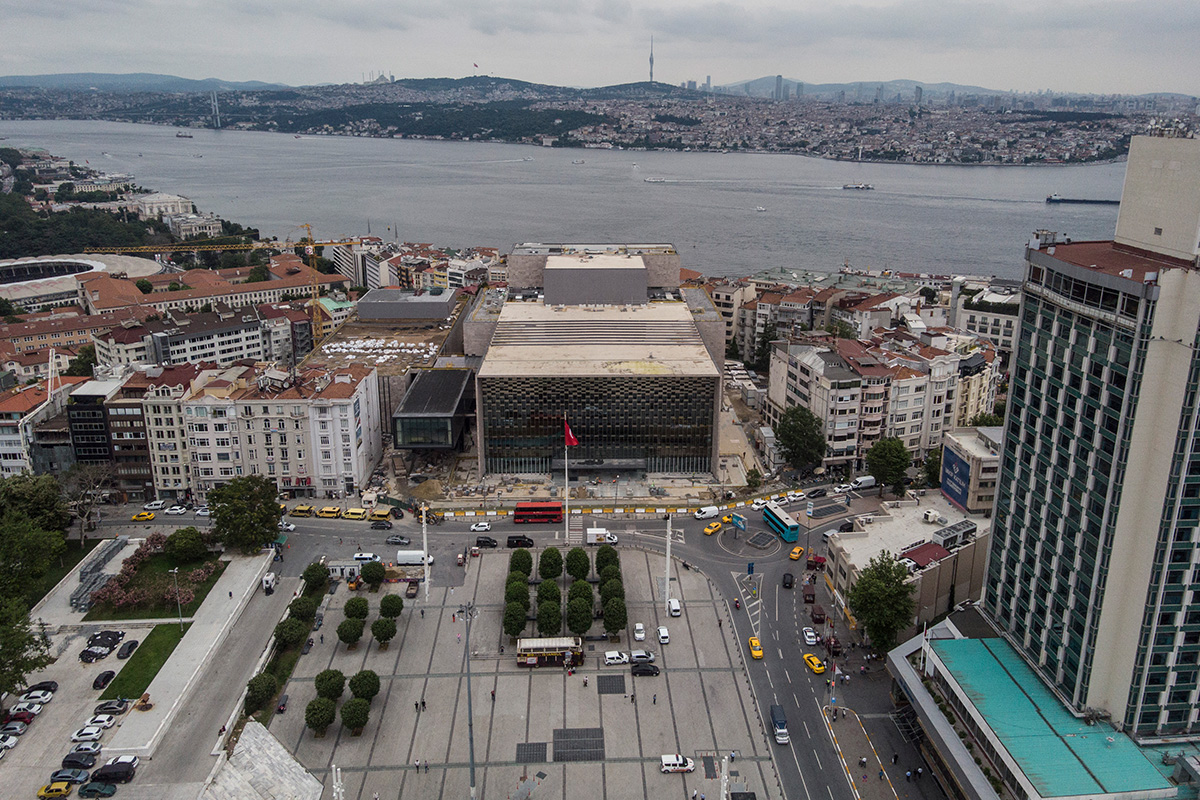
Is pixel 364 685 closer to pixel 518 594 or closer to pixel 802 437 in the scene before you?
pixel 518 594

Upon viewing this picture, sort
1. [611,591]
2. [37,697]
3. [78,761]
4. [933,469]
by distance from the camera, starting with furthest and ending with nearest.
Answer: [933,469]
[611,591]
[37,697]
[78,761]

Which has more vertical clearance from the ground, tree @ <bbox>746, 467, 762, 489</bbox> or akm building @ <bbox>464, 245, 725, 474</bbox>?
akm building @ <bbox>464, 245, 725, 474</bbox>

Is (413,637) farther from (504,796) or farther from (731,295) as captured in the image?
(731,295)

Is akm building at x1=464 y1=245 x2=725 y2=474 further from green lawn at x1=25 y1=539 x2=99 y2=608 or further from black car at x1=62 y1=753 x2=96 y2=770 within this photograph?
black car at x1=62 y1=753 x2=96 y2=770

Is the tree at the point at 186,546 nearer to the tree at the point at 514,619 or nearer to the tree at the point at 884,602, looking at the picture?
the tree at the point at 514,619

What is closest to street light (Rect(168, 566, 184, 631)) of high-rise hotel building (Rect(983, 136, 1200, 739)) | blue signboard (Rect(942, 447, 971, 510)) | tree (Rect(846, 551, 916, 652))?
tree (Rect(846, 551, 916, 652))

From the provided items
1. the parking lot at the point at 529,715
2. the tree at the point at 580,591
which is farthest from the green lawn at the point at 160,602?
the tree at the point at 580,591

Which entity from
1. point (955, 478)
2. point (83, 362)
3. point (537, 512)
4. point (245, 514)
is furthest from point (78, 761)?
point (83, 362)
